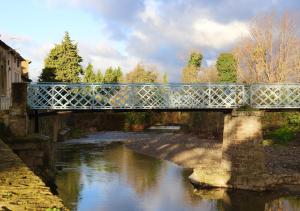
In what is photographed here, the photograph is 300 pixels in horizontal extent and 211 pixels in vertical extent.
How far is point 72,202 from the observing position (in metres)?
20.0

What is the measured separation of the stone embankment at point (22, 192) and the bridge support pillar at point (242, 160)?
14222 millimetres

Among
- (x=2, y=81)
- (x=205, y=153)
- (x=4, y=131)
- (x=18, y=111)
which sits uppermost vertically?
(x=2, y=81)

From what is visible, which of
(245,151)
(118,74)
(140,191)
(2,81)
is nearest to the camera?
(140,191)

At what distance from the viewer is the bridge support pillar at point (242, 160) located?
23.0m

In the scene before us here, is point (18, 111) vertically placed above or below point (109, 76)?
below

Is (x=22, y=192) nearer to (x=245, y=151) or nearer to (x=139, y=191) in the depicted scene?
(x=139, y=191)

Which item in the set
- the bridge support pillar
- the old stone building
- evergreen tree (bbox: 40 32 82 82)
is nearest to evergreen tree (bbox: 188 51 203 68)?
evergreen tree (bbox: 40 32 82 82)

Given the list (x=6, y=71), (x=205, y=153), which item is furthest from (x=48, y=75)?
(x=6, y=71)

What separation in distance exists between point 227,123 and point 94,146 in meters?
21.2

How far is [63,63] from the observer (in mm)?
59250

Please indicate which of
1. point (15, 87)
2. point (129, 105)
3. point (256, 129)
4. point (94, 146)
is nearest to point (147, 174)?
point (129, 105)

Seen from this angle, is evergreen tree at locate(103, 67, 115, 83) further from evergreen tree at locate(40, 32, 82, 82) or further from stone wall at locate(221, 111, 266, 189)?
stone wall at locate(221, 111, 266, 189)

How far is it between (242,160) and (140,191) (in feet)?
18.9

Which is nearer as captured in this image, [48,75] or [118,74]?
[48,75]
